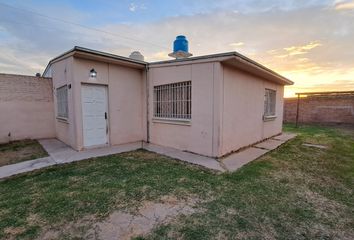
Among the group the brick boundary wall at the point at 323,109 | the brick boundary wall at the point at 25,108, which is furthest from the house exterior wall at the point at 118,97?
the brick boundary wall at the point at 323,109

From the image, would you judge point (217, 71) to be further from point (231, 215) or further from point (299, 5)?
point (299, 5)

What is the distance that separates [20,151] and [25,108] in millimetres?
2755

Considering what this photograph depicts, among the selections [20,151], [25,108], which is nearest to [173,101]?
[20,151]

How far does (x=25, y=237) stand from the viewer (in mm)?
2270

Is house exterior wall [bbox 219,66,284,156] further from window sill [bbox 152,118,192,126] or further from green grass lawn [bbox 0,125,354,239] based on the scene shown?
green grass lawn [bbox 0,125,354,239]

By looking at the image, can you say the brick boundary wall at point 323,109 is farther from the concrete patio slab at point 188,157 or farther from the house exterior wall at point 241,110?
the concrete patio slab at point 188,157

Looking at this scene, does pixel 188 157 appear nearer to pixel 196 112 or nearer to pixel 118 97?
pixel 196 112

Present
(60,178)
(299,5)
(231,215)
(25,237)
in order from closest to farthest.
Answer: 1. (25,237)
2. (231,215)
3. (60,178)
4. (299,5)

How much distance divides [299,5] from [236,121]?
5.09m

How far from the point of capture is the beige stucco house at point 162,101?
226 inches

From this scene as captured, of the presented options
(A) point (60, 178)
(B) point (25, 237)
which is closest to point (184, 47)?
(A) point (60, 178)

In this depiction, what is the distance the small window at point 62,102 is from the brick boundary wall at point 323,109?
56.5 feet

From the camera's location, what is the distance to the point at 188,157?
5.83 metres

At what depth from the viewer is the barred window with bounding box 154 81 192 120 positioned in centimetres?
640
